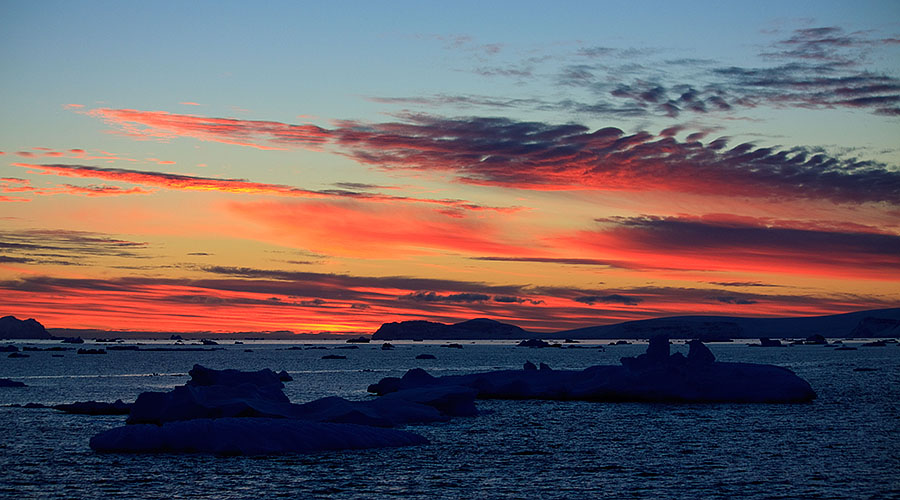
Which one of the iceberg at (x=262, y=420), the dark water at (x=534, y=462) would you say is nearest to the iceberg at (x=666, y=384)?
the dark water at (x=534, y=462)

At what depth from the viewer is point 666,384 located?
60562 millimetres

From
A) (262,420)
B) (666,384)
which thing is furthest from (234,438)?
(666,384)

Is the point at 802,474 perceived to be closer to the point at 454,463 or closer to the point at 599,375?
the point at 454,463

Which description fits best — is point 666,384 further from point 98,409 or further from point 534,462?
point 98,409

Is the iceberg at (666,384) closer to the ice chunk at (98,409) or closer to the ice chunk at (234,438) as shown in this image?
the ice chunk at (98,409)

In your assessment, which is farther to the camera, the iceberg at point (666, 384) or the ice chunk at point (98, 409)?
the iceberg at point (666, 384)

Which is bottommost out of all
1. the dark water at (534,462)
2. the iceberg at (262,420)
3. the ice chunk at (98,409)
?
the ice chunk at (98,409)

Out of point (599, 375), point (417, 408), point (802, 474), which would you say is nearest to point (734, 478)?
point (802, 474)

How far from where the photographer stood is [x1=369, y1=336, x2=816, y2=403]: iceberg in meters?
58.9

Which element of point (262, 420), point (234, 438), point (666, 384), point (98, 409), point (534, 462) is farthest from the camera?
point (666, 384)

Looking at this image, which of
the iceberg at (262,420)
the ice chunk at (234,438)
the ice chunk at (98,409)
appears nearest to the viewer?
the ice chunk at (234,438)

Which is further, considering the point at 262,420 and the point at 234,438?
the point at 262,420

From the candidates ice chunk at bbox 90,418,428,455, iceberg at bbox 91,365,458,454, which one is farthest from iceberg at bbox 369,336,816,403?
ice chunk at bbox 90,418,428,455

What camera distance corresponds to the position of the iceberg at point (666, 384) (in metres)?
58.9
